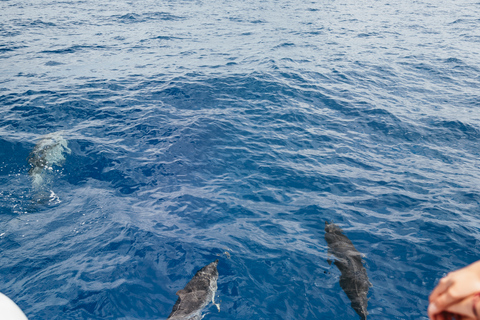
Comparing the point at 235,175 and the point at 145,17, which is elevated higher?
the point at 145,17

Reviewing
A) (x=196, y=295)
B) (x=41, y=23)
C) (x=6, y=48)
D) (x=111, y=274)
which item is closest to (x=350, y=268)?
(x=196, y=295)

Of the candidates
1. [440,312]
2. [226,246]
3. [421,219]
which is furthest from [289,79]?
[440,312]

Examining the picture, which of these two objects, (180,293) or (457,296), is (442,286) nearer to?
(457,296)

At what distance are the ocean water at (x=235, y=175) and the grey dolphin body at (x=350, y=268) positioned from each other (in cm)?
18

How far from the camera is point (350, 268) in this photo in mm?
7047

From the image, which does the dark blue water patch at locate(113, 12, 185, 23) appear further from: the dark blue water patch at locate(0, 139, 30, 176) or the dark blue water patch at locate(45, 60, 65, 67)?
the dark blue water patch at locate(0, 139, 30, 176)

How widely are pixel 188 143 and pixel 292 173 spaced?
411cm

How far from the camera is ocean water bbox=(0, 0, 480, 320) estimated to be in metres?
6.95

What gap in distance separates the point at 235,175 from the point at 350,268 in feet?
15.5

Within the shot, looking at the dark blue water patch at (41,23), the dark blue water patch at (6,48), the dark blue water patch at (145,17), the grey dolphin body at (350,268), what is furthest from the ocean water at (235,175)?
the dark blue water patch at (145,17)

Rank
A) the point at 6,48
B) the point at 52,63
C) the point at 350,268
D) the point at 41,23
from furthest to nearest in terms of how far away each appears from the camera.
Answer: the point at 41,23, the point at 6,48, the point at 52,63, the point at 350,268

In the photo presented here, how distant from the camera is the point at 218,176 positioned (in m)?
10.5

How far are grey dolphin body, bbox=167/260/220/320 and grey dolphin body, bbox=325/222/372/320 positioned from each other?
2789 mm

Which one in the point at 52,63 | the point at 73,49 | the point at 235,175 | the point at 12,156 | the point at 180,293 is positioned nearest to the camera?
the point at 180,293
